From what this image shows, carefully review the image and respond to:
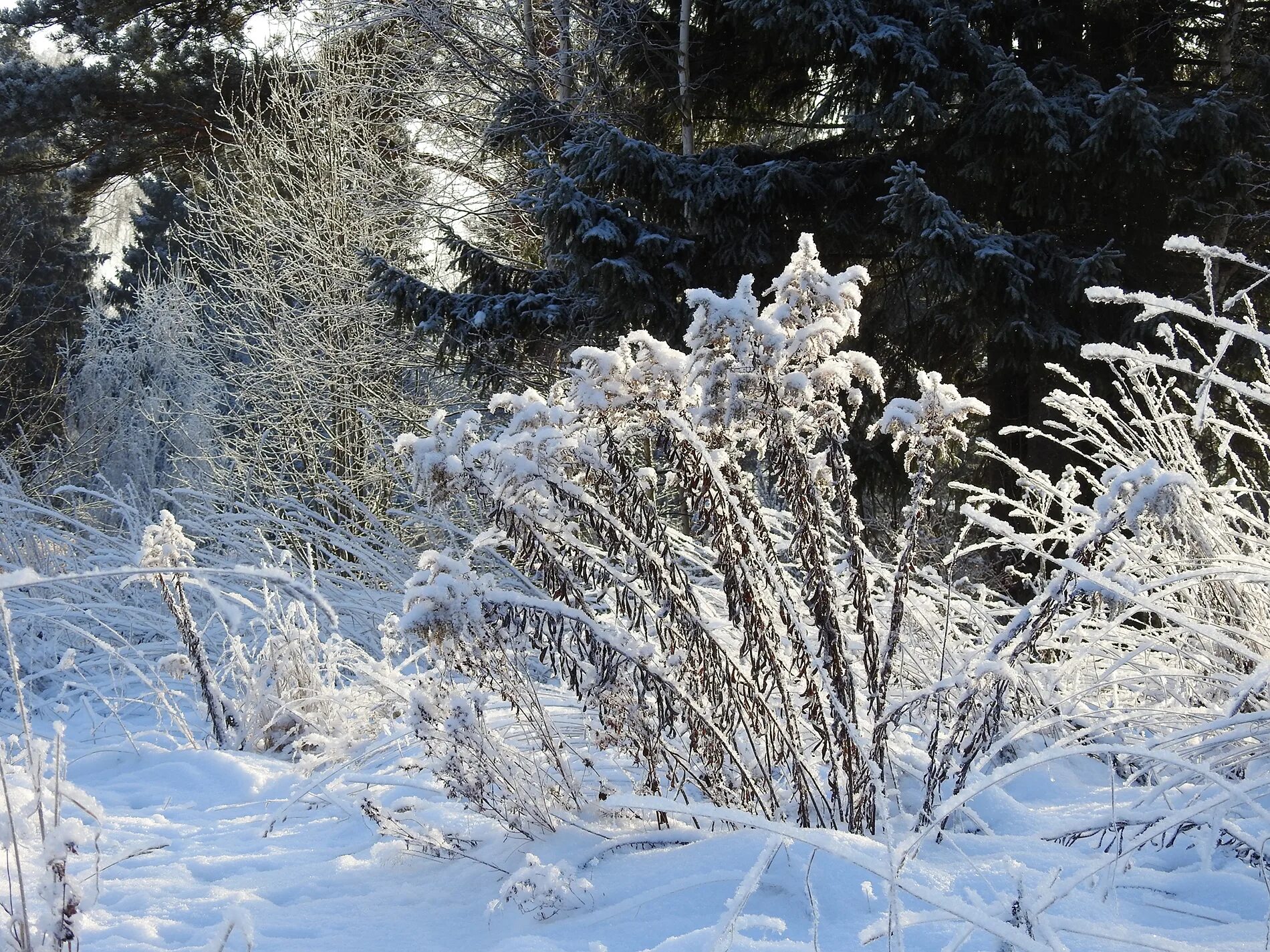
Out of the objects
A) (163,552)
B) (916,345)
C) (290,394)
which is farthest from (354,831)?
(290,394)

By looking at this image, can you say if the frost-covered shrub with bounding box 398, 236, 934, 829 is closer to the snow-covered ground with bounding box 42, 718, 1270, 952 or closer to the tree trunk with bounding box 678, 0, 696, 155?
the snow-covered ground with bounding box 42, 718, 1270, 952

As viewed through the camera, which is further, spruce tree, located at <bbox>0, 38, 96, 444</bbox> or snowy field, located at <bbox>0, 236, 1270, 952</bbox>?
spruce tree, located at <bbox>0, 38, 96, 444</bbox>

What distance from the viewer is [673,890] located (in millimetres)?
1430

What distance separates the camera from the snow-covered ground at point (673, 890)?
1174mm

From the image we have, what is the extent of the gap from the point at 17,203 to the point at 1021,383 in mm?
16025

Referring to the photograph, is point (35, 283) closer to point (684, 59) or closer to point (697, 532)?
point (684, 59)

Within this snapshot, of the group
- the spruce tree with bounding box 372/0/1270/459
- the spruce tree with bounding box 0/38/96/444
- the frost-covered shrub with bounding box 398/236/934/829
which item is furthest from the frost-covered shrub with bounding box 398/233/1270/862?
the spruce tree with bounding box 0/38/96/444

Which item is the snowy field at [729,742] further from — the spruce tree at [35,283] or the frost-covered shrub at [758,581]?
the spruce tree at [35,283]

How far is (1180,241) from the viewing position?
6.12 feet

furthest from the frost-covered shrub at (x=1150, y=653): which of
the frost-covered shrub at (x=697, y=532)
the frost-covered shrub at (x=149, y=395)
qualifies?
the frost-covered shrub at (x=149, y=395)

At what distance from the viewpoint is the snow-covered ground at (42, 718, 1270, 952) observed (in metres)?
1.17

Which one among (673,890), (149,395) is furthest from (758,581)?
(149,395)

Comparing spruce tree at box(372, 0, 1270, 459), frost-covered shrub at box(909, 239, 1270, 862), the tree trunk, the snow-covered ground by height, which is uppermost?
the tree trunk

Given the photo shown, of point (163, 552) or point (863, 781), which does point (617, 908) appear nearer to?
point (863, 781)
